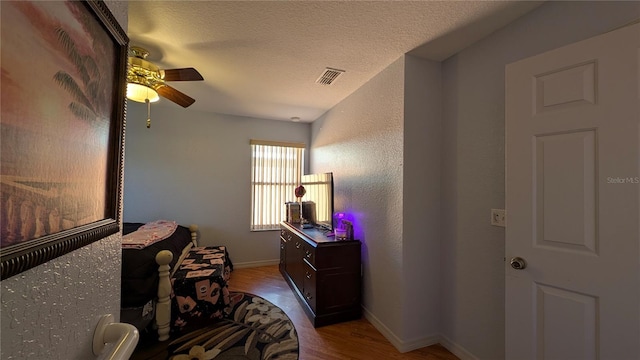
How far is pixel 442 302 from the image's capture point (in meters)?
2.16

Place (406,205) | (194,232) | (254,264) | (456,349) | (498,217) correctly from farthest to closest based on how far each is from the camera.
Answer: (254,264), (194,232), (406,205), (456,349), (498,217)

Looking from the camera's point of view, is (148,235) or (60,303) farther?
(148,235)

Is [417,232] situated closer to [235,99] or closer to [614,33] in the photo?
[614,33]

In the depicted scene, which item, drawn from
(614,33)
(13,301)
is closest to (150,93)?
(13,301)

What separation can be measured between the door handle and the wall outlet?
1.17ft

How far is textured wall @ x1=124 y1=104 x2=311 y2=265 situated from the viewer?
3.68 metres

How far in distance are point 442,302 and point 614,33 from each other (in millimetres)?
2082

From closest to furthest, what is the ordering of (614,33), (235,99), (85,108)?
(85,108) → (614,33) → (235,99)

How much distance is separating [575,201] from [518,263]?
43 cm

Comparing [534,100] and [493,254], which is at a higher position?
[534,100]

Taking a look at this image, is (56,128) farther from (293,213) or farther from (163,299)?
(293,213)

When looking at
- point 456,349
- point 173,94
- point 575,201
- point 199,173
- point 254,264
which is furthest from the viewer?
point 254,264

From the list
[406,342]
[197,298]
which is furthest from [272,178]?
[406,342]

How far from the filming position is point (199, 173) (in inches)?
154
